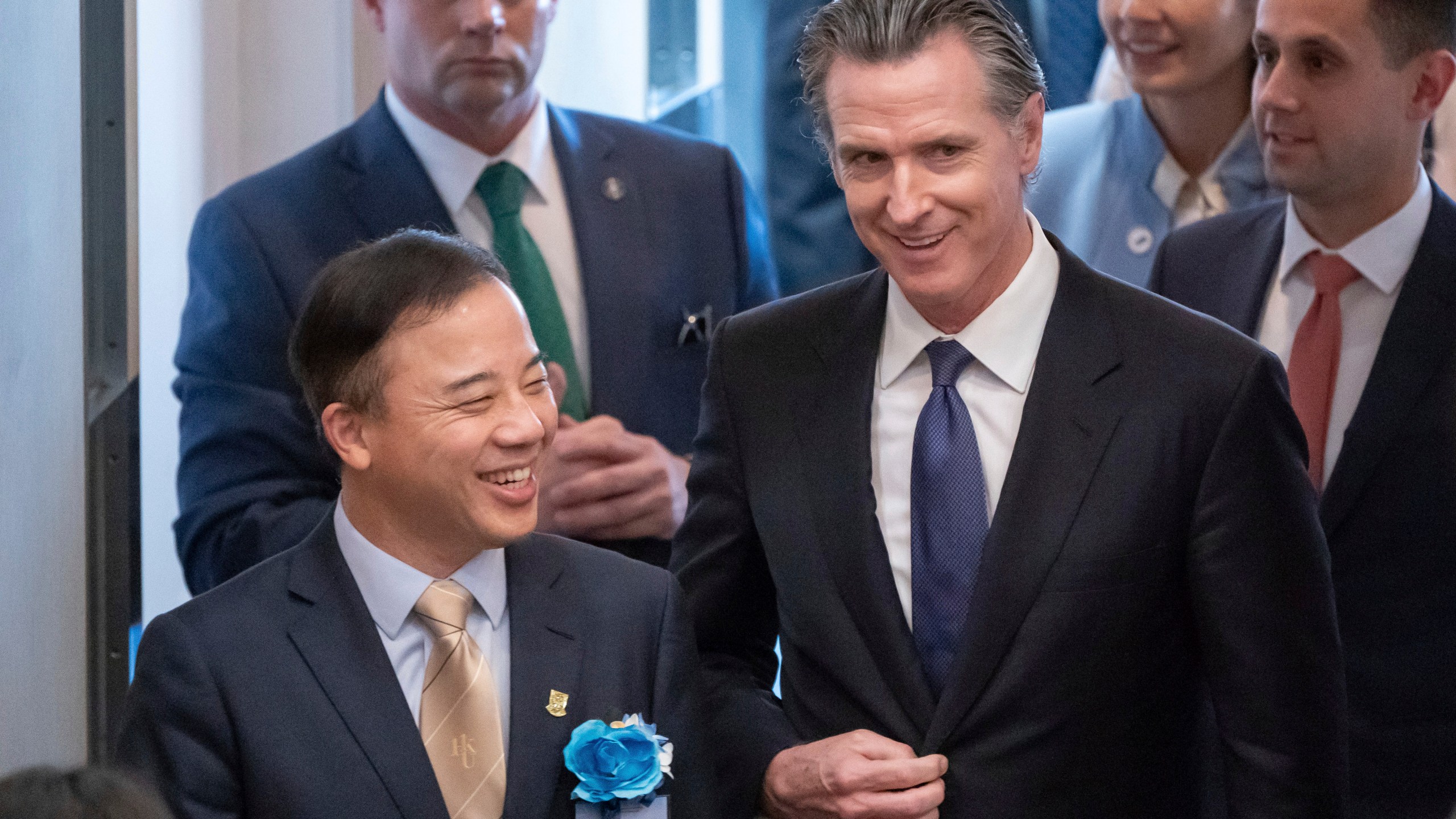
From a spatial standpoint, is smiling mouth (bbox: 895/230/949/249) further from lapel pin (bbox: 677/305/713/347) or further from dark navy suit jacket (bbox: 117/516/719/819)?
lapel pin (bbox: 677/305/713/347)

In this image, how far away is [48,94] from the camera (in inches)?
102

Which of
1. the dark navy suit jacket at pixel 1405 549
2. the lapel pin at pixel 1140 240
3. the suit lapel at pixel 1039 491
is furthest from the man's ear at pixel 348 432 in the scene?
the lapel pin at pixel 1140 240

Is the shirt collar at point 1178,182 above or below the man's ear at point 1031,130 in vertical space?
below

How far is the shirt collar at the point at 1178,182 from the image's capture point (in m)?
3.04

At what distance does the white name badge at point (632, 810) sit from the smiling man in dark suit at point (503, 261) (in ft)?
2.76

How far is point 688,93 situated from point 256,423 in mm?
1670

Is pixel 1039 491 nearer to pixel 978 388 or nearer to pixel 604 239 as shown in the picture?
pixel 978 388

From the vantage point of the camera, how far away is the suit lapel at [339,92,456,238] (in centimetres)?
284

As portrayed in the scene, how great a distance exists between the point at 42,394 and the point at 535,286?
822 mm

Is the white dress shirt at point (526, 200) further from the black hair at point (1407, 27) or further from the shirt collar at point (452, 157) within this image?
the black hair at point (1407, 27)

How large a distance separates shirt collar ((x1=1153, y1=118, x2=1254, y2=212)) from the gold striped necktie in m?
1.71

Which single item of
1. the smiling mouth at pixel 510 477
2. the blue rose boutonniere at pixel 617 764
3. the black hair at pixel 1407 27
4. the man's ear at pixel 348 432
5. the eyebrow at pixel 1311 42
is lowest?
the blue rose boutonniere at pixel 617 764

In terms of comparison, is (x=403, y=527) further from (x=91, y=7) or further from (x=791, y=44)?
(x=791, y=44)

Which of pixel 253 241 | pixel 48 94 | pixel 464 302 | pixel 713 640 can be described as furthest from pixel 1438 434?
pixel 48 94
